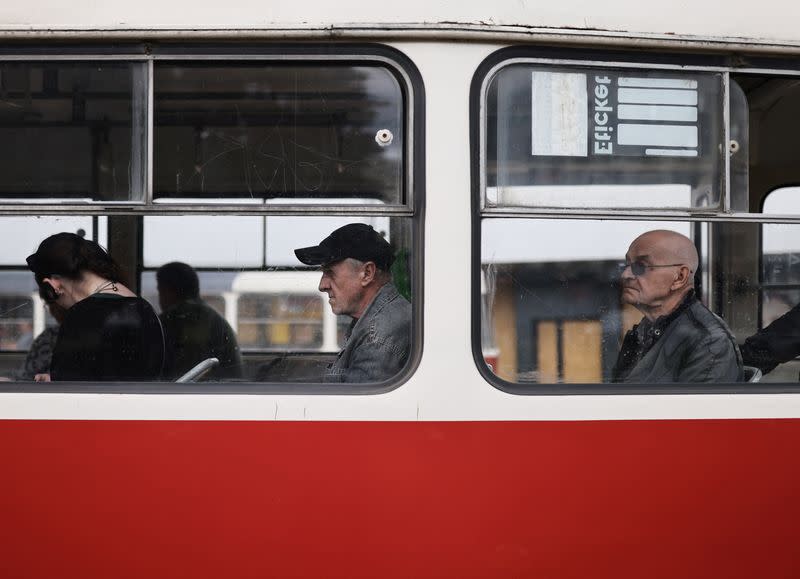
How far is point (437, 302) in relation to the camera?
2.39 meters

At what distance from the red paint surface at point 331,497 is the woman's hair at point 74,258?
60 cm

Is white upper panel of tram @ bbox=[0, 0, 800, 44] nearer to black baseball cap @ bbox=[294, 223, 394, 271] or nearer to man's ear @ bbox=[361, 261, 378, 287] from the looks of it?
black baseball cap @ bbox=[294, 223, 394, 271]

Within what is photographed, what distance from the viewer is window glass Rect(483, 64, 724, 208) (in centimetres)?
245

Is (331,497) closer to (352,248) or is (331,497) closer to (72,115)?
(352,248)

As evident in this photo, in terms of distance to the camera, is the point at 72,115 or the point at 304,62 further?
the point at 72,115

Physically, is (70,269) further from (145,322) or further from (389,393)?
(389,393)

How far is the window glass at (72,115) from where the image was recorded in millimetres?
2430

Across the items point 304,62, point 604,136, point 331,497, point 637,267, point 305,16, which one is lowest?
point 331,497

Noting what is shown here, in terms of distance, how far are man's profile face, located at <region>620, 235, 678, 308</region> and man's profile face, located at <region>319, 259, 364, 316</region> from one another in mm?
859

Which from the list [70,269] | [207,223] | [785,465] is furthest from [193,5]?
[785,465]

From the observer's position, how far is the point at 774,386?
2516 millimetres

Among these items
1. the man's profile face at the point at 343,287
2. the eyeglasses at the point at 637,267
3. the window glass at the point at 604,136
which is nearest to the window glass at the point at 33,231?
the man's profile face at the point at 343,287

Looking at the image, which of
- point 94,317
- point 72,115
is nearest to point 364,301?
point 94,317

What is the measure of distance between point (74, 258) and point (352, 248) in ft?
3.19
